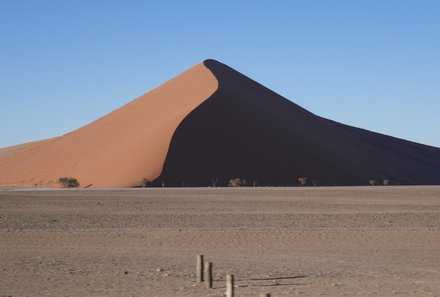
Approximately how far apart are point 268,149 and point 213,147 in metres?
4.82

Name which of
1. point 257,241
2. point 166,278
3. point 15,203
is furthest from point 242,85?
point 166,278

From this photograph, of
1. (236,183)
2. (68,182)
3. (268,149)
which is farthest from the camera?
(268,149)

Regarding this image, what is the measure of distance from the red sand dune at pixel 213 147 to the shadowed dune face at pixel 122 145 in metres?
0.16

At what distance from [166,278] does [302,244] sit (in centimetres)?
583

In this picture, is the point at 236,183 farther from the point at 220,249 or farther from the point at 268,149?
the point at 220,249

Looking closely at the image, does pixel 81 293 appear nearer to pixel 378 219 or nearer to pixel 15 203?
pixel 378 219

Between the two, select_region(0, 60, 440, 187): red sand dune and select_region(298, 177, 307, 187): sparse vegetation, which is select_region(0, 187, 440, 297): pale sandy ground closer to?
select_region(298, 177, 307, 187): sparse vegetation

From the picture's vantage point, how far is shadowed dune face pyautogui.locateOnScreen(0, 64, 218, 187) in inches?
2340

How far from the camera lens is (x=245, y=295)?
1198 centimetres

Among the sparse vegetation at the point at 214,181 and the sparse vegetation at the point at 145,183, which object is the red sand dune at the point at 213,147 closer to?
the sparse vegetation at the point at 214,181

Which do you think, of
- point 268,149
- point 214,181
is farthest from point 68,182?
point 268,149

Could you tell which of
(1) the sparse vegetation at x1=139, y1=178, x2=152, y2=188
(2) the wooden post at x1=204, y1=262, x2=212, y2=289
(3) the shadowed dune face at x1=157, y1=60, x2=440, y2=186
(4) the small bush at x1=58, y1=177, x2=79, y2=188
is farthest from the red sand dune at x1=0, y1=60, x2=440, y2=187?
(2) the wooden post at x1=204, y1=262, x2=212, y2=289

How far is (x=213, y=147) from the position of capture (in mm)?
62812

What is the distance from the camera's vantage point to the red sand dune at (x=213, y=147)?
5956cm
